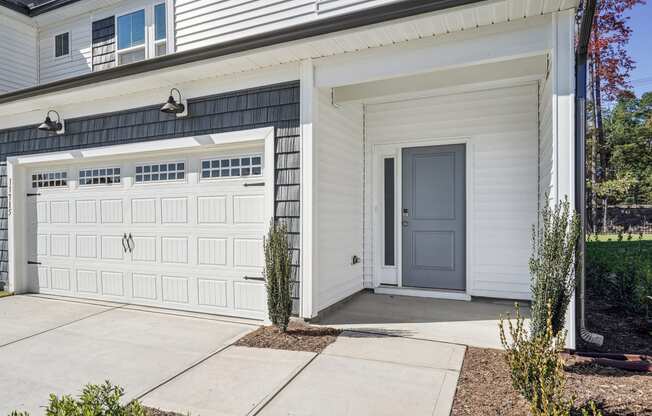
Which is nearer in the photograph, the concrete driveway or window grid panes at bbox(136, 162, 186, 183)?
the concrete driveway

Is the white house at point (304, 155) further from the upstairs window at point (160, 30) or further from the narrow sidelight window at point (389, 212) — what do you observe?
the upstairs window at point (160, 30)

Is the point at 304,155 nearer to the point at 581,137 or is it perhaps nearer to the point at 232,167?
the point at 232,167

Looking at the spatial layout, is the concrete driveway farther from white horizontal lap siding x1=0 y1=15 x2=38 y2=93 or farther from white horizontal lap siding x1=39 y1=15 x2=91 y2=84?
white horizontal lap siding x1=0 y1=15 x2=38 y2=93

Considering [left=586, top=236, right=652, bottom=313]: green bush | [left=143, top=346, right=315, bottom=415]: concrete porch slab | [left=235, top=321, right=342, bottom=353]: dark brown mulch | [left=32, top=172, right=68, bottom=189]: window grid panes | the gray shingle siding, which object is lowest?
[left=143, top=346, right=315, bottom=415]: concrete porch slab

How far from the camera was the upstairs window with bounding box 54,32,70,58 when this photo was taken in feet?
28.1

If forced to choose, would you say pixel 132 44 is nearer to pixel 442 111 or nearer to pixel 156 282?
pixel 156 282

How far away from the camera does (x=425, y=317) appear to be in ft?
14.2

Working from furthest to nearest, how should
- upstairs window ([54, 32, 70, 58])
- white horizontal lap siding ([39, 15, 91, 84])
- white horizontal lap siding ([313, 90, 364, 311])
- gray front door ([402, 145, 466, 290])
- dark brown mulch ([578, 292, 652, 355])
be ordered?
upstairs window ([54, 32, 70, 58]), white horizontal lap siding ([39, 15, 91, 84]), gray front door ([402, 145, 466, 290]), white horizontal lap siding ([313, 90, 364, 311]), dark brown mulch ([578, 292, 652, 355])

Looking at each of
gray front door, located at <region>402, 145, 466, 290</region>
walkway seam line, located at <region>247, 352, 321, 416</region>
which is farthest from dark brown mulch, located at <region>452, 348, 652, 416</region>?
gray front door, located at <region>402, 145, 466, 290</region>

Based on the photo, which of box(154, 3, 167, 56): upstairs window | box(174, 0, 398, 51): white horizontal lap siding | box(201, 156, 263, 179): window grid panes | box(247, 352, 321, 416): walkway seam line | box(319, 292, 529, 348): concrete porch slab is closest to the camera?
box(247, 352, 321, 416): walkway seam line

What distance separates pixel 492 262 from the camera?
16.3 feet

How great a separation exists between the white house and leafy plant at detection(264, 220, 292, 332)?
12.0 inches

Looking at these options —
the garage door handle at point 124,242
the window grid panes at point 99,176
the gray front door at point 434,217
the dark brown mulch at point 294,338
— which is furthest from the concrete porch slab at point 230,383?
the window grid panes at point 99,176

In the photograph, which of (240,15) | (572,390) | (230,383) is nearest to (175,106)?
(240,15)
